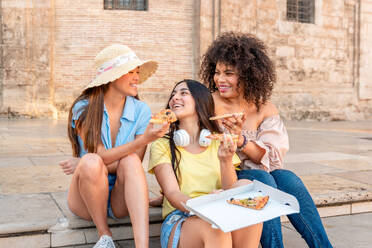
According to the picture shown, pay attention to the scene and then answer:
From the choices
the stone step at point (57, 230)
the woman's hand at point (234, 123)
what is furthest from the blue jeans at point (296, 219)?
the stone step at point (57, 230)

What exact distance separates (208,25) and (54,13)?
14.1ft

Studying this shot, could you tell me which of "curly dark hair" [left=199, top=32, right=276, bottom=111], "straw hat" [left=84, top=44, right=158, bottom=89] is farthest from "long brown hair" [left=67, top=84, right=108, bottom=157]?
"curly dark hair" [left=199, top=32, right=276, bottom=111]

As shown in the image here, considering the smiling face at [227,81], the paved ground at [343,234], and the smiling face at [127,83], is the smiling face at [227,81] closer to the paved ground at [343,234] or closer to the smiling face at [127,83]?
the smiling face at [127,83]

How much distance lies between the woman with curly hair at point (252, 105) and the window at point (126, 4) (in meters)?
9.77

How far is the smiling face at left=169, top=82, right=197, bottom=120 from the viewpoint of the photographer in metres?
2.95

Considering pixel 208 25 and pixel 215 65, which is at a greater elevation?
pixel 208 25

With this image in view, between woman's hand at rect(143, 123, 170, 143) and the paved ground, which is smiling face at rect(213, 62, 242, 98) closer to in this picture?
woman's hand at rect(143, 123, 170, 143)

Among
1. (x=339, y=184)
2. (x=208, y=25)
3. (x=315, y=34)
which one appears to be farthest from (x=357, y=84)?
(x=339, y=184)

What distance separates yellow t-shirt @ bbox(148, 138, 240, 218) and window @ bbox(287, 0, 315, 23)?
42.3ft

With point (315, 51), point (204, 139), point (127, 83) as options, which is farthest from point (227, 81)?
point (315, 51)

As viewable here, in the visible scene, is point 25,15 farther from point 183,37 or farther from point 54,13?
point 183,37

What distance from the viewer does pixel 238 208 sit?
2408 millimetres

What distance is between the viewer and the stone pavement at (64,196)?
3037 millimetres

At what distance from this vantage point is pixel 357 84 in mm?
16078
